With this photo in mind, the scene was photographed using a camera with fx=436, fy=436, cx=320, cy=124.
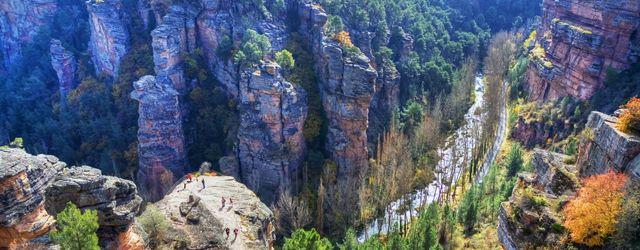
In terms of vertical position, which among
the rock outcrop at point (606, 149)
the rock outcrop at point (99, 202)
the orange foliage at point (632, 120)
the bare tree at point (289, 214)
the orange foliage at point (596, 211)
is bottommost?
the bare tree at point (289, 214)

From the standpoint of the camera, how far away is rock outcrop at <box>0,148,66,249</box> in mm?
21219

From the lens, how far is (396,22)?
84312mm

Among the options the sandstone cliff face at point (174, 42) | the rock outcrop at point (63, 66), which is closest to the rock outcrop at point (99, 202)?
the sandstone cliff face at point (174, 42)

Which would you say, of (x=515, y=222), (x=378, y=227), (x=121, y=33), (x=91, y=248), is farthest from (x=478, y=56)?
(x=91, y=248)

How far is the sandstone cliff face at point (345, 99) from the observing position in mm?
58156

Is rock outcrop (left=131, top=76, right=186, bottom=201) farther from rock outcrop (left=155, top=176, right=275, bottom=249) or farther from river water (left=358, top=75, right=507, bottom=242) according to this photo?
river water (left=358, top=75, right=507, bottom=242)

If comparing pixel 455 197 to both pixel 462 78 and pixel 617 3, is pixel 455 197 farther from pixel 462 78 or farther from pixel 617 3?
pixel 462 78

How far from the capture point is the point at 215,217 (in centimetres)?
3216

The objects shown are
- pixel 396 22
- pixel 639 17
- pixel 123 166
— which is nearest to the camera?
pixel 639 17

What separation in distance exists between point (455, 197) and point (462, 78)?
35671 millimetres

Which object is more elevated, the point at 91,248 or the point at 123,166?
the point at 91,248

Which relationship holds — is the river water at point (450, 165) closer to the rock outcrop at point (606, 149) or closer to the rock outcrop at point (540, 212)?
the rock outcrop at point (540, 212)

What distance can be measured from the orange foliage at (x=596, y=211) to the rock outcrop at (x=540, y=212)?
857mm

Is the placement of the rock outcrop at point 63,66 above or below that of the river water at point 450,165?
above
